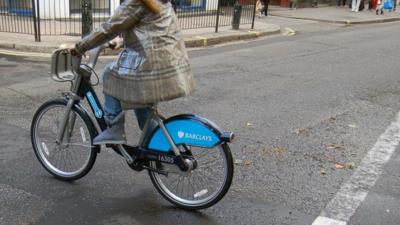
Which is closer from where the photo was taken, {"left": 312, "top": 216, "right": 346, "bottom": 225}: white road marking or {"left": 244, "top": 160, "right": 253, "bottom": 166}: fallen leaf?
{"left": 312, "top": 216, "right": 346, "bottom": 225}: white road marking

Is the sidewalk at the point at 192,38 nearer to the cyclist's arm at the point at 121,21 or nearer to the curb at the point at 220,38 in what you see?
the curb at the point at 220,38

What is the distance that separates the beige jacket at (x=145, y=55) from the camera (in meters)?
3.40

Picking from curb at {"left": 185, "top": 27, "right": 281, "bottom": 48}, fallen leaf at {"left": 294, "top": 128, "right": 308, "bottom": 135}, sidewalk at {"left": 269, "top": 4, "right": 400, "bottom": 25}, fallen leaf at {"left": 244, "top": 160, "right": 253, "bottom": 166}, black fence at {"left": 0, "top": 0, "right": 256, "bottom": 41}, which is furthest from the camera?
sidewalk at {"left": 269, "top": 4, "right": 400, "bottom": 25}

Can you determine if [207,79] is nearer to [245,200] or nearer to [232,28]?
[245,200]

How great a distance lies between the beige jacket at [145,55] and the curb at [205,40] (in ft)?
24.1

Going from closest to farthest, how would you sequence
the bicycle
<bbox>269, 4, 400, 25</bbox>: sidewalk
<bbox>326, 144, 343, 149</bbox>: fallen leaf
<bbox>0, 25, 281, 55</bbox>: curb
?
the bicycle
<bbox>326, 144, 343, 149</bbox>: fallen leaf
<bbox>0, 25, 281, 55</bbox>: curb
<bbox>269, 4, 400, 25</bbox>: sidewalk

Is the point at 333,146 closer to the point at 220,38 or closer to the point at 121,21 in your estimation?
the point at 121,21


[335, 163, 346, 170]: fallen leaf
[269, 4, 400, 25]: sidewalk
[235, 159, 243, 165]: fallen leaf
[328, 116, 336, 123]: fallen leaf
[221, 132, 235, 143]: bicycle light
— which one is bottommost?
[235, 159, 243, 165]: fallen leaf

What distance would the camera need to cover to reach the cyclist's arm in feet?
11.0

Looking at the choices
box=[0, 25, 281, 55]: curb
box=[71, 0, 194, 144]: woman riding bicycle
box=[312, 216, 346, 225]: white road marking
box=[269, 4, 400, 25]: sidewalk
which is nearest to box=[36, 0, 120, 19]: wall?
box=[0, 25, 281, 55]: curb

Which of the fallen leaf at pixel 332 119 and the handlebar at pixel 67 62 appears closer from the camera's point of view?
the handlebar at pixel 67 62

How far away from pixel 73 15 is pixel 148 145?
11834mm

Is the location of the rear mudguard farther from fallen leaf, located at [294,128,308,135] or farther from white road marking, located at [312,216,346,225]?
fallen leaf, located at [294,128,308,135]

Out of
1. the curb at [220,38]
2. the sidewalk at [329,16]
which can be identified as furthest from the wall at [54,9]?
the sidewalk at [329,16]
